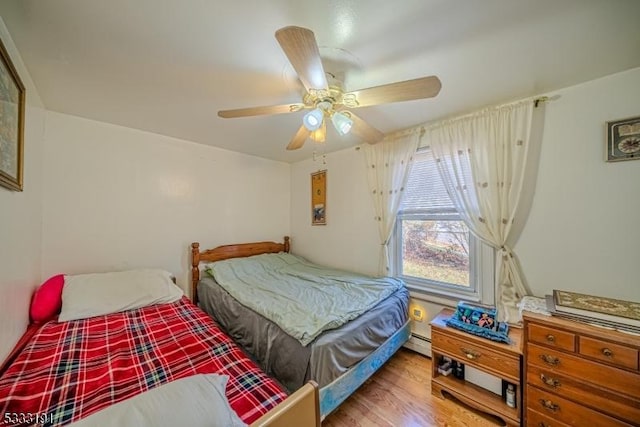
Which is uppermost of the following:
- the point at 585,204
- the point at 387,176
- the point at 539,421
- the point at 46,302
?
the point at 387,176

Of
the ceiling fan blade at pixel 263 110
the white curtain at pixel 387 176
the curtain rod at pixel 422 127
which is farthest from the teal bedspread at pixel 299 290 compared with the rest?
the curtain rod at pixel 422 127

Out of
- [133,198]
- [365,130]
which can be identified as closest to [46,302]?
[133,198]

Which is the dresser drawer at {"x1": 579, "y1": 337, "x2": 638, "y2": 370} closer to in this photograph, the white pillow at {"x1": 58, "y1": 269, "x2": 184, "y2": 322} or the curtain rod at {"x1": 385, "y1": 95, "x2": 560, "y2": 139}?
the curtain rod at {"x1": 385, "y1": 95, "x2": 560, "y2": 139}

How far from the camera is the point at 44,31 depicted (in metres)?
1.15

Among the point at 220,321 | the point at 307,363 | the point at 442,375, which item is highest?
the point at 307,363

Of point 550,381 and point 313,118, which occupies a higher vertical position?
point 313,118

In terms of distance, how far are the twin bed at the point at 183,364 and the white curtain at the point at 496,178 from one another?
0.86 m

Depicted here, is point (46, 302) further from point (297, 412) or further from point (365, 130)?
point (365, 130)

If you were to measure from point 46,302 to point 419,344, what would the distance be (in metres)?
3.03

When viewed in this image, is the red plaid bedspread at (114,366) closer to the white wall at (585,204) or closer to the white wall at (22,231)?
the white wall at (22,231)

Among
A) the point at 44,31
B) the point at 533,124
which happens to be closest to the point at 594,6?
the point at 533,124

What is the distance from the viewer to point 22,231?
1418 millimetres

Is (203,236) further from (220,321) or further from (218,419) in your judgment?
(218,419)

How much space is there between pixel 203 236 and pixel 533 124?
335 cm
